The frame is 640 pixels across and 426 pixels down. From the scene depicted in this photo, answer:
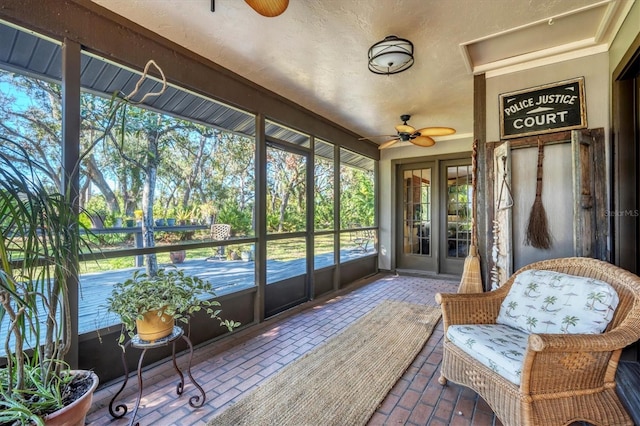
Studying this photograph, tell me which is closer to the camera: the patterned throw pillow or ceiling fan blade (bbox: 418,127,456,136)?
the patterned throw pillow

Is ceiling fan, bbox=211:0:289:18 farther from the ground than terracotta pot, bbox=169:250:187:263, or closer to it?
farther from the ground

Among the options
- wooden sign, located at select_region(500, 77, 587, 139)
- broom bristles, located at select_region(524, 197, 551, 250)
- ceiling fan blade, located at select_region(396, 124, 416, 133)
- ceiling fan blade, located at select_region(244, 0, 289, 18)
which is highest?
ceiling fan blade, located at select_region(244, 0, 289, 18)

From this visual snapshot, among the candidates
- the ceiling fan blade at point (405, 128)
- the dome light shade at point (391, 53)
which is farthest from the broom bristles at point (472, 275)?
the dome light shade at point (391, 53)

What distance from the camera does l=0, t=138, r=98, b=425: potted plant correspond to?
45.7 inches

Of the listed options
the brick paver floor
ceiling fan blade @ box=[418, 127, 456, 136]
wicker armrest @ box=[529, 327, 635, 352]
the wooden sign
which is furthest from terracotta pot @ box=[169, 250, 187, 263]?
the wooden sign

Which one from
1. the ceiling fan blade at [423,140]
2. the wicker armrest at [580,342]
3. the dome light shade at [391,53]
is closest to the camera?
the wicker armrest at [580,342]

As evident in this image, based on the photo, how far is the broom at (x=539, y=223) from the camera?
255 cm

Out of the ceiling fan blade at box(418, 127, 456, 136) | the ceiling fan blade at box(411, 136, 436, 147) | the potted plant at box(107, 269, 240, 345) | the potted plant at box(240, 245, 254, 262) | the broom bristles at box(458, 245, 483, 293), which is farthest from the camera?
the ceiling fan blade at box(411, 136, 436, 147)

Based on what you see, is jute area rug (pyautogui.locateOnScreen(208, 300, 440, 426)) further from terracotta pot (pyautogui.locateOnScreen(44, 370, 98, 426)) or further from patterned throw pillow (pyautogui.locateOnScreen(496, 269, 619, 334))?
patterned throw pillow (pyautogui.locateOnScreen(496, 269, 619, 334))

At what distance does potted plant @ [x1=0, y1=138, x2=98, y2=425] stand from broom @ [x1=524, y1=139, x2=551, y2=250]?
10.6 feet

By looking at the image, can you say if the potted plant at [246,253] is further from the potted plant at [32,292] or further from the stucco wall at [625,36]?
the stucco wall at [625,36]

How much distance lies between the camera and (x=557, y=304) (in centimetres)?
181

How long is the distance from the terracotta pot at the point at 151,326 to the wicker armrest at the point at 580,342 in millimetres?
1987

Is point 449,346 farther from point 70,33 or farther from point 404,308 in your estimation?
point 70,33
